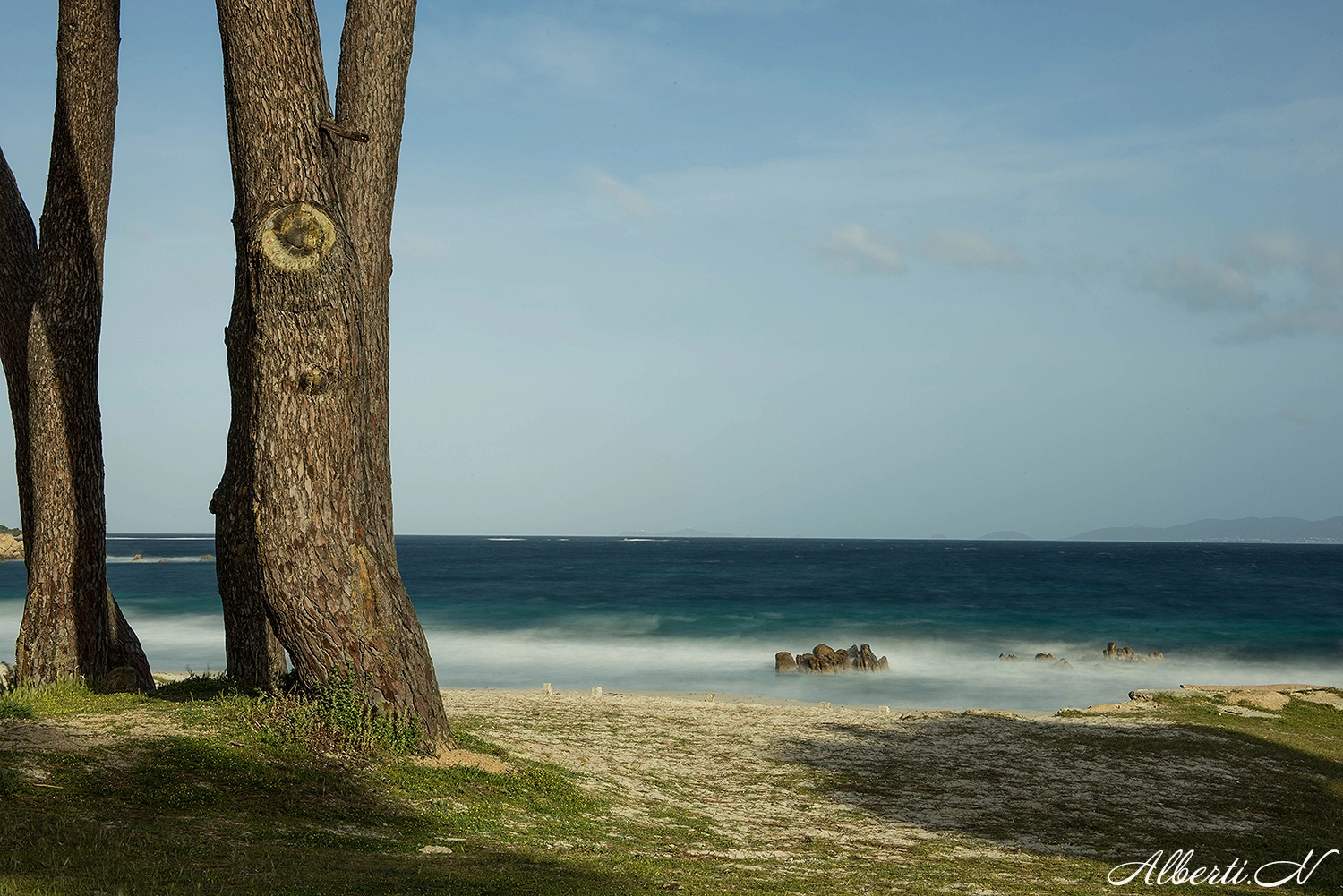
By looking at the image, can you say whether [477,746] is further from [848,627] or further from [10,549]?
[10,549]

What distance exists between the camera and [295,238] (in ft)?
22.5

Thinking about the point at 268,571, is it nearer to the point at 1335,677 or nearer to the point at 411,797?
the point at 411,797

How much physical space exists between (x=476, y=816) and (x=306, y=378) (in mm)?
3318

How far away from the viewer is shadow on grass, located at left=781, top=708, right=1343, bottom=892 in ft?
25.7

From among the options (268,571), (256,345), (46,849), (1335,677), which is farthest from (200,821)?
(1335,677)

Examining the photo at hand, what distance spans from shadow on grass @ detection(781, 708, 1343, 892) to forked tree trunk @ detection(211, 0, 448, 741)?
478 cm

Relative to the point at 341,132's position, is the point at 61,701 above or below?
below

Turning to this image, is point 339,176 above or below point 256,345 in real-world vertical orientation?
above

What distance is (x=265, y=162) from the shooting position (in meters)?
6.97

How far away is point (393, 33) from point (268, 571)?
468 cm

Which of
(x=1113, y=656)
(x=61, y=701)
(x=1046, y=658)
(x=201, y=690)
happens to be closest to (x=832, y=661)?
(x=1046, y=658)

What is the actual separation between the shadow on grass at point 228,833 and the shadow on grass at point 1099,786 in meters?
4.07

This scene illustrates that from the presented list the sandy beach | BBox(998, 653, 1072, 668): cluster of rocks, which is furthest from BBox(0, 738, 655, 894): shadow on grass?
BBox(998, 653, 1072, 668): cluster of rocks

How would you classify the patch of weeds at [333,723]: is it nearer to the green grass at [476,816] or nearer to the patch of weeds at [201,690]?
the green grass at [476,816]
